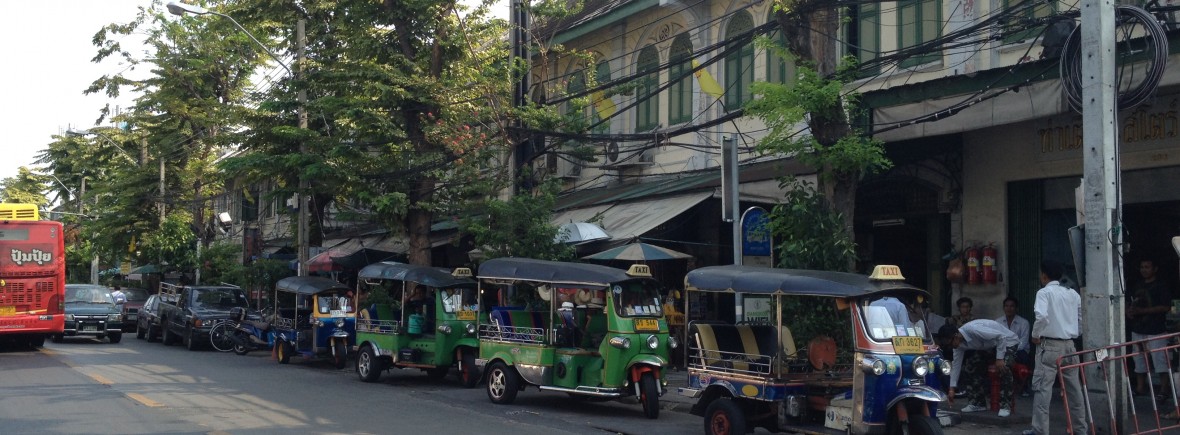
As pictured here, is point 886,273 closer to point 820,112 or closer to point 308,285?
point 820,112

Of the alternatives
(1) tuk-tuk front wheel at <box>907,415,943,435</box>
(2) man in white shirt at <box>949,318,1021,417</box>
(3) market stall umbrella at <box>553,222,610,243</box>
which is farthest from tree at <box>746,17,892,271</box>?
(3) market stall umbrella at <box>553,222,610,243</box>

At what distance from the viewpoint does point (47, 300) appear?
2369 centimetres

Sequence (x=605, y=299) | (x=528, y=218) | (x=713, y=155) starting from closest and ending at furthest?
(x=605, y=299) < (x=528, y=218) < (x=713, y=155)

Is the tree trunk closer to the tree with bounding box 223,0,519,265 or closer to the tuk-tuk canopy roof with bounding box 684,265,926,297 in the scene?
the tuk-tuk canopy roof with bounding box 684,265,926,297

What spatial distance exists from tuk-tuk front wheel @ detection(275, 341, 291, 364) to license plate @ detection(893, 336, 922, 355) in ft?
51.2

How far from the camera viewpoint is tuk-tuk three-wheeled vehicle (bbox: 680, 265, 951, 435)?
32.1ft

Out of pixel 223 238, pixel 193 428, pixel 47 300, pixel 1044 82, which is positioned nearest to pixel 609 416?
pixel 193 428

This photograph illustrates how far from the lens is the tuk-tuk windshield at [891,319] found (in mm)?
10086

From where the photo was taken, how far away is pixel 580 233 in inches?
731

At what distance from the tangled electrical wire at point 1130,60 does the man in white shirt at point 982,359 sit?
110 inches

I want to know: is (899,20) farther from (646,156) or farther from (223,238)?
(223,238)

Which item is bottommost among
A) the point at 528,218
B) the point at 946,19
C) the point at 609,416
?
the point at 609,416

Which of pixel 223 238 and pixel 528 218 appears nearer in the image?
pixel 528 218

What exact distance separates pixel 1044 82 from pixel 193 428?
11114mm
